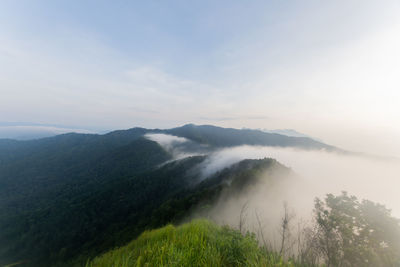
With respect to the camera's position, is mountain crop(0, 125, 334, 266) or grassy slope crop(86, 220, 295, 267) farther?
mountain crop(0, 125, 334, 266)

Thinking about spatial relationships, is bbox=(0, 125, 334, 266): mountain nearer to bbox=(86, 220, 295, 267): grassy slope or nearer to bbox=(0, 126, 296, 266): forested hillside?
bbox=(0, 126, 296, 266): forested hillside

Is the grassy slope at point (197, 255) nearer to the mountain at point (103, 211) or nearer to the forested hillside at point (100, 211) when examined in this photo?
the mountain at point (103, 211)

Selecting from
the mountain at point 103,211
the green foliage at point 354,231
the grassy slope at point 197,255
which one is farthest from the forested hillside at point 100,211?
the grassy slope at point 197,255

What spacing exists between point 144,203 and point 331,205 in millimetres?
144179

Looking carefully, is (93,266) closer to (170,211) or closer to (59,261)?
(170,211)

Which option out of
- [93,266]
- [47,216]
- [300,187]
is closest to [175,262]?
[93,266]

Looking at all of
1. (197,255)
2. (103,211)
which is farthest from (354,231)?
(103,211)

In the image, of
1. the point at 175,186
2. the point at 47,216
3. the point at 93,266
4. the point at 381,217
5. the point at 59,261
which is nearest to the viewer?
the point at 93,266

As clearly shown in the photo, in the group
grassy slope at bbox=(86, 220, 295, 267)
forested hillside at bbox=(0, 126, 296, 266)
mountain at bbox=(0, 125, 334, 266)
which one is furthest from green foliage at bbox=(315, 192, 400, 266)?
forested hillside at bbox=(0, 126, 296, 266)

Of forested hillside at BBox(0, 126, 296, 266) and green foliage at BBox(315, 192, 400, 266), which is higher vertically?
green foliage at BBox(315, 192, 400, 266)

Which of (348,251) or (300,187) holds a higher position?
(348,251)

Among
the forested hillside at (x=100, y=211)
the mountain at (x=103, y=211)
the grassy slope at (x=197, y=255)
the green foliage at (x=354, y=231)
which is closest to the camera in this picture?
the grassy slope at (x=197, y=255)

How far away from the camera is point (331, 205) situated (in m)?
13.2

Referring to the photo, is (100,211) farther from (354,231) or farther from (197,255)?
(197,255)
